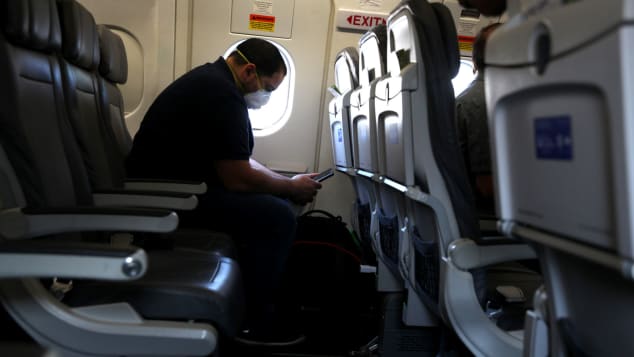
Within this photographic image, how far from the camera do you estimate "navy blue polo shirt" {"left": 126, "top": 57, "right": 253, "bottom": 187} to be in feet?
9.37

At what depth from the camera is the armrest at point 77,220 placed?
1.63m

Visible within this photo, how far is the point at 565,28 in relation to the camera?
31.5 inches

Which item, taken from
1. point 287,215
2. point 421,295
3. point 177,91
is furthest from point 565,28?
point 177,91

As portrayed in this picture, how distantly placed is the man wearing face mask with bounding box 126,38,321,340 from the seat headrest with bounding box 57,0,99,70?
1.62ft

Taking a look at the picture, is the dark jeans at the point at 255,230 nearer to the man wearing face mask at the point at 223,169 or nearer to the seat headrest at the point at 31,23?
the man wearing face mask at the point at 223,169

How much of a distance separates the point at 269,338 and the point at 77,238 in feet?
4.33

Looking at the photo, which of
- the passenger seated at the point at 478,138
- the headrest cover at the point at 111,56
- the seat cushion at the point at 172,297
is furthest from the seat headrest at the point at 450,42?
the headrest cover at the point at 111,56

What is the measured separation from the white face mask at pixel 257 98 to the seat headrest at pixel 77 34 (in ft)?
3.27

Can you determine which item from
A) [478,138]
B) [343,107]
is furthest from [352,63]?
[478,138]

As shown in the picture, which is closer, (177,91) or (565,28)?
(565,28)

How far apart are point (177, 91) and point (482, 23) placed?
253cm

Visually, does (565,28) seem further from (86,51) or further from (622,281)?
(86,51)

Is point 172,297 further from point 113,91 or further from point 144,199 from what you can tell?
point 113,91

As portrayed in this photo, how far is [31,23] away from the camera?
75.0 inches
